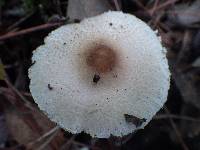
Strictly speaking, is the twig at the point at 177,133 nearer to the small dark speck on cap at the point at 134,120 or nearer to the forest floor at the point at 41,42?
the forest floor at the point at 41,42

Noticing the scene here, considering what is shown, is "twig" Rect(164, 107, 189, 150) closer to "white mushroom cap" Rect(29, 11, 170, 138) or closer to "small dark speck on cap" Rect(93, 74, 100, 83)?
"white mushroom cap" Rect(29, 11, 170, 138)

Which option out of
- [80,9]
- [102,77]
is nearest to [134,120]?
[102,77]

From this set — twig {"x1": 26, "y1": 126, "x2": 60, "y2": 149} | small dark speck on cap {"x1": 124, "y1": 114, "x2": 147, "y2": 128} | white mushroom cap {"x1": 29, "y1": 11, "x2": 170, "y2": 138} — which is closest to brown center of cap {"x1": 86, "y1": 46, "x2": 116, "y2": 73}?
white mushroom cap {"x1": 29, "y1": 11, "x2": 170, "y2": 138}

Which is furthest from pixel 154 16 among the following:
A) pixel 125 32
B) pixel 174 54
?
pixel 125 32

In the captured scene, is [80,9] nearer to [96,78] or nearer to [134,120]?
[96,78]

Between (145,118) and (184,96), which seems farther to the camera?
(184,96)

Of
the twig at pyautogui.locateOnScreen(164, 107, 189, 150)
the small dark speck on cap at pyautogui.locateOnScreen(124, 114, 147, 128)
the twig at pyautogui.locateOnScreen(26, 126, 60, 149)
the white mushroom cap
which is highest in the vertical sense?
the white mushroom cap

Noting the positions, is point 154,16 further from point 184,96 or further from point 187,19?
point 184,96
